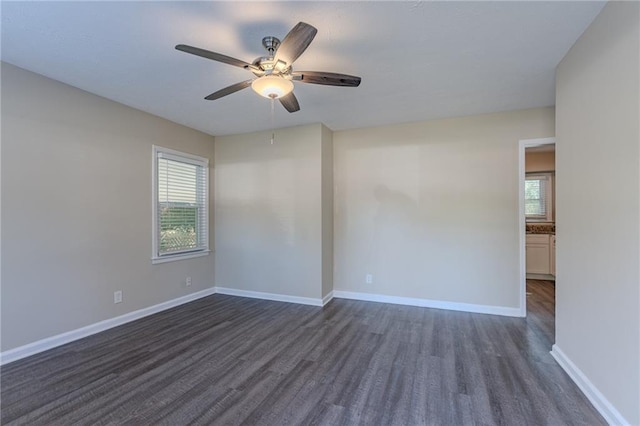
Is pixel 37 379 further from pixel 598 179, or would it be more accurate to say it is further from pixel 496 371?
pixel 598 179

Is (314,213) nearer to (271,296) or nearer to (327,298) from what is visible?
(327,298)

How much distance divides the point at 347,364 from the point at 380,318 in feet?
3.85

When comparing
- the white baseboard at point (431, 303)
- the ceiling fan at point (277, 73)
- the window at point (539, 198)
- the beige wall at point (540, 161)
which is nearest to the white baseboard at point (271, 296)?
the white baseboard at point (431, 303)

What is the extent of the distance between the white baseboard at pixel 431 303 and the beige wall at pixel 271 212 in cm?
60

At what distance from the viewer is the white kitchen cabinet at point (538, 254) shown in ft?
17.6

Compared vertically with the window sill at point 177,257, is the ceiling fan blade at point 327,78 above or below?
above

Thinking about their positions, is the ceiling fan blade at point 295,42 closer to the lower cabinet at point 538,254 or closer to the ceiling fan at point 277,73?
the ceiling fan at point 277,73

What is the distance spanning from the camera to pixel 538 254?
5418 mm

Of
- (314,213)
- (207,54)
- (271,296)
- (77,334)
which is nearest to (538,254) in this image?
(314,213)

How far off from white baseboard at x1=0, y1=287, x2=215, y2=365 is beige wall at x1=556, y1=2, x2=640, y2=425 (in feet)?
14.4

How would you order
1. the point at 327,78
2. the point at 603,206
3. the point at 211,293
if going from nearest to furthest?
the point at 603,206 → the point at 327,78 → the point at 211,293

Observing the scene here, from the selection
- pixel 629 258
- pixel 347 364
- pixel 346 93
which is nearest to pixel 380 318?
pixel 347 364

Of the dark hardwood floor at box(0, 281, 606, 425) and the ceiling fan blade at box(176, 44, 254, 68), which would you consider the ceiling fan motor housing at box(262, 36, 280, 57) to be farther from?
the dark hardwood floor at box(0, 281, 606, 425)

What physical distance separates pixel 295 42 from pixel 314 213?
2559 millimetres
